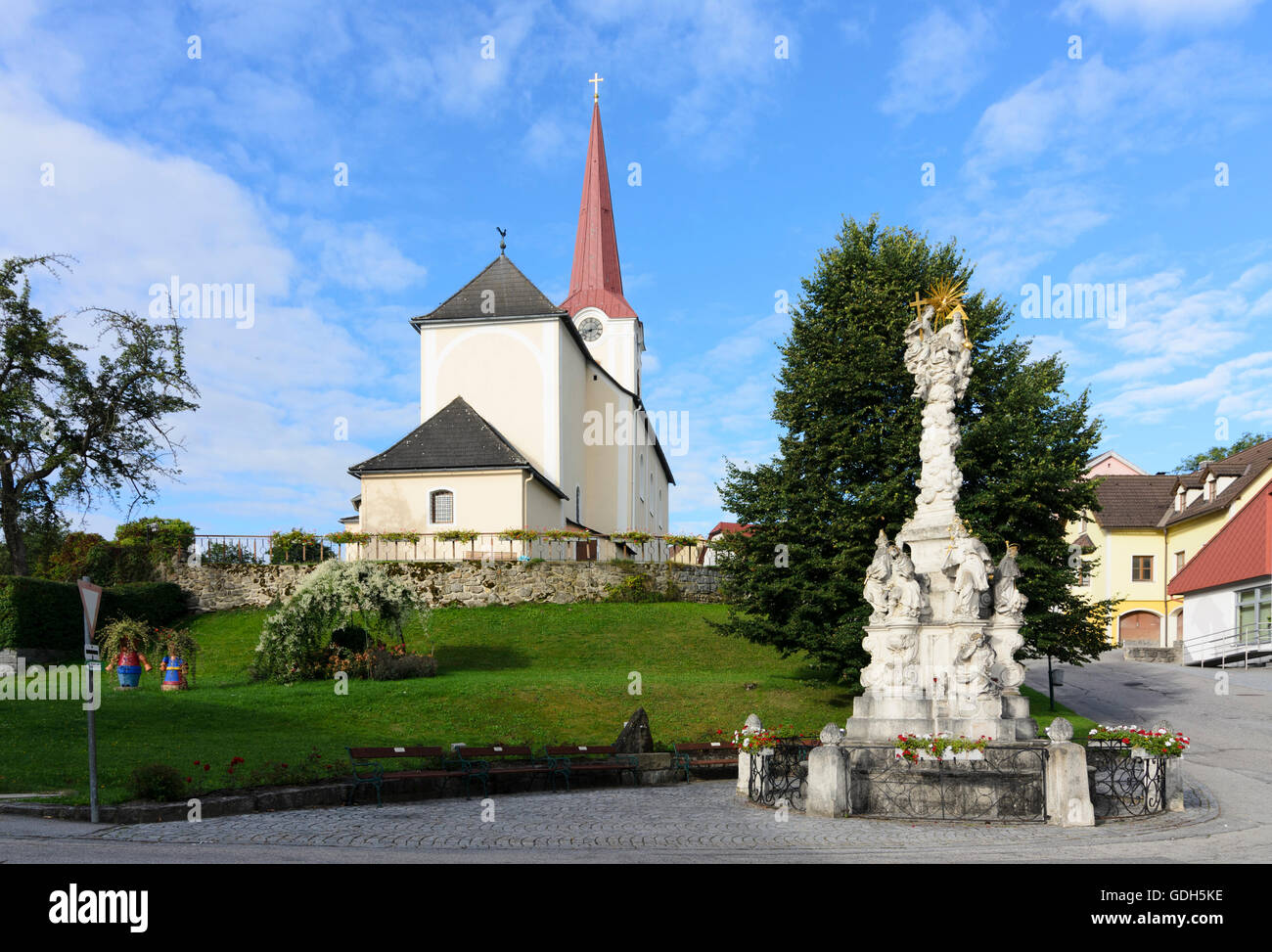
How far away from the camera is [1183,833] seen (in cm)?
1076

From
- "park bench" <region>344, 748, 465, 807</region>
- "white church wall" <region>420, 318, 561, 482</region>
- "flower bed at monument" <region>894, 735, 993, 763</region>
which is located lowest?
"park bench" <region>344, 748, 465, 807</region>

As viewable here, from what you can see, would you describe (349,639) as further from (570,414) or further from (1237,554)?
(1237,554)

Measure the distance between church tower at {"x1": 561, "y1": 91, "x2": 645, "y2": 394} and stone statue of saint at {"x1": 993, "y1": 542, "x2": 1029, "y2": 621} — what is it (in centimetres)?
4497

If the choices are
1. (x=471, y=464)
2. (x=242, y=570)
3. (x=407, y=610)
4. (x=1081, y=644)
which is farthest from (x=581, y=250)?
(x=1081, y=644)

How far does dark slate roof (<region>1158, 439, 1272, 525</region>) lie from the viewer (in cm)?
4153

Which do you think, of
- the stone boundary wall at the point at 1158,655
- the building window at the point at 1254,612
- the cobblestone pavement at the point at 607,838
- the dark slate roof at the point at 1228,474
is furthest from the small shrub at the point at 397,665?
the dark slate roof at the point at 1228,474

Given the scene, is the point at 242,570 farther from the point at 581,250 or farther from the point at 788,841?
the point at 581,250

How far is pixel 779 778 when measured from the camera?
13422 mm

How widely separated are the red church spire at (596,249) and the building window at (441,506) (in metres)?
25.2

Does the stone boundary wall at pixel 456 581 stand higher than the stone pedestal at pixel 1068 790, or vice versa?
the stone boundary wall at pixel 456 581

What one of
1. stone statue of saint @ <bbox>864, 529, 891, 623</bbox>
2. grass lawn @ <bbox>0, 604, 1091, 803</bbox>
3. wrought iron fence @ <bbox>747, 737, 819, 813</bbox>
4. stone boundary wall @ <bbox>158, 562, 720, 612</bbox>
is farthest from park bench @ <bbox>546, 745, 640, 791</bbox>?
stone boundary wall @ <bbox>158, 562, 720, 612</bbox>

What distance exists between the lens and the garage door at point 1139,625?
4897cm

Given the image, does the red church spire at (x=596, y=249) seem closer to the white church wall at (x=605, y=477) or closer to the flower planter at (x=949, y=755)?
the white church wall at (x=605, y=477)

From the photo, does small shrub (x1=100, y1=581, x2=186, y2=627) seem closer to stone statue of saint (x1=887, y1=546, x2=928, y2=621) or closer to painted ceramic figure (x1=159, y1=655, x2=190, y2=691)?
painted ceramic figure (x1=159, y1=655, x2=190, y2=691)
